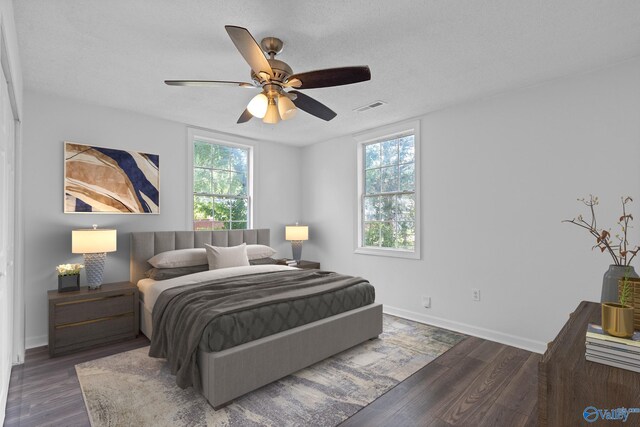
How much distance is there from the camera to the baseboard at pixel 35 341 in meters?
3.12

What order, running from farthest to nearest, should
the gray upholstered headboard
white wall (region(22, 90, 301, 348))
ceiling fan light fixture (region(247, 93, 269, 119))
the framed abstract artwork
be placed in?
the gray upholstered headboard
the framed abstract artwork
white wall (region(22, 90, 301, 348))
ceiling fan light fixture (region(247, 93, 269, 119))

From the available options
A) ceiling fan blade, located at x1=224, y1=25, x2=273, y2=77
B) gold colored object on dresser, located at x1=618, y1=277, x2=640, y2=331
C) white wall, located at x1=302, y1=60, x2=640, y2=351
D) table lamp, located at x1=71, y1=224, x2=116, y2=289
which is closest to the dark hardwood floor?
white wall, located at x1=302, y1=60, x2=640, y2=351

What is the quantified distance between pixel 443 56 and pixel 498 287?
236 centimetres

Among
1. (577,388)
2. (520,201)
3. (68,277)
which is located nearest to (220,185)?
(68,277)

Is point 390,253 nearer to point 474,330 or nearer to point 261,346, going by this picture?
point 474,330

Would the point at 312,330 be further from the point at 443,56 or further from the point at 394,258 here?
the point at 443,56

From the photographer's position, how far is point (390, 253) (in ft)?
14.1

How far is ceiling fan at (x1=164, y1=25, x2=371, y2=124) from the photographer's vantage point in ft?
6.44

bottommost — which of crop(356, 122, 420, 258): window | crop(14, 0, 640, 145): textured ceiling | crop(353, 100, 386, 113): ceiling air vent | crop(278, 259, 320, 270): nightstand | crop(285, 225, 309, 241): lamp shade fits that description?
crop(278, 259, 320, 270): nightstand

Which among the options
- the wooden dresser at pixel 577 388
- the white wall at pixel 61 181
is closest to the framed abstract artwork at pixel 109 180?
the white wall at pixel 61 181

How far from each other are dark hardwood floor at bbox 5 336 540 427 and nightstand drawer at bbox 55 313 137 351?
116 mm

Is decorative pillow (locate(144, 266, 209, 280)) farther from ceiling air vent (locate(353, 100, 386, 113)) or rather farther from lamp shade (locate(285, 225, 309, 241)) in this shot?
ceiling air vent (locate(353, 100, 386, 113))

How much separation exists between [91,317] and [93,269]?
477 millimetres

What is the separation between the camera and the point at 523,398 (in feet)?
7.45
